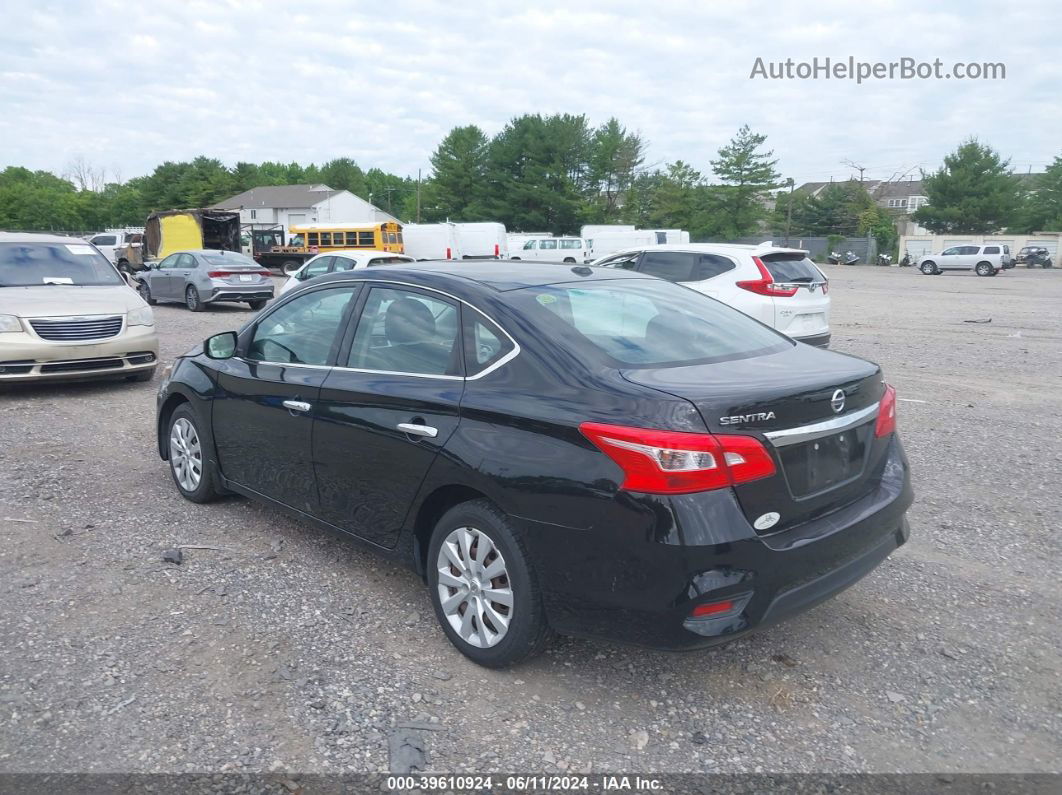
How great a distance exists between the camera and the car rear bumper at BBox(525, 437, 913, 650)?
282 cm

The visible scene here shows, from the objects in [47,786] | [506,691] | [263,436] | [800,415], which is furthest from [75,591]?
[800,415]

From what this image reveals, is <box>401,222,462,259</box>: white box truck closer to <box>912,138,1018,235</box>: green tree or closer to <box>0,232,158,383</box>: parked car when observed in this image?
<box>0,232,158,383</box>: parked car

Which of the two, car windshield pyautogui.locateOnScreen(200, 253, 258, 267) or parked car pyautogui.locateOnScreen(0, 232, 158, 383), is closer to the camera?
parked car pyautogui.locateOnScreen(0, 232, 158, 383)

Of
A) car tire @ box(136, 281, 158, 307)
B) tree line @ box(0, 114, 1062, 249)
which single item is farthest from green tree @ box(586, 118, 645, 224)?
car tire @ box(136, 281, 158, 307)

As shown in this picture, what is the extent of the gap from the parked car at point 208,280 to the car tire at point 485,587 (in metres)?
17.0

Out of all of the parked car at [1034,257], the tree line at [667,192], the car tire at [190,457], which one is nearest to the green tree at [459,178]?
the tree line at [667,192]

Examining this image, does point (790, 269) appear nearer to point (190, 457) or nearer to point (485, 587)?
point (190, 457)

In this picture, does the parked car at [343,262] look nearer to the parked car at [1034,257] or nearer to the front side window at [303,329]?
the front side window at [303,329]

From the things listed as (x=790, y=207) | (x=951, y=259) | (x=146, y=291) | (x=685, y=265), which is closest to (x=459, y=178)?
(x=790, y=207)

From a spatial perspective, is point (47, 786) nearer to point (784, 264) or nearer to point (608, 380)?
point (608, 380)

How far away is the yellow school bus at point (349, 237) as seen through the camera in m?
38.3

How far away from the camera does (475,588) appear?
3400mm

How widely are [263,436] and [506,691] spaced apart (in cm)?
207

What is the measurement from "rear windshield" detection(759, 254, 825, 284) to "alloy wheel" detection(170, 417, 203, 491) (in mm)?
7375
